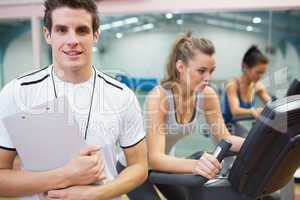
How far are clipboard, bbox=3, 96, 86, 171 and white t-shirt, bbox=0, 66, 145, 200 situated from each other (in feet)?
0.27

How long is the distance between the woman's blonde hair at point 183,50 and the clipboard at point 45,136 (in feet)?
2.09

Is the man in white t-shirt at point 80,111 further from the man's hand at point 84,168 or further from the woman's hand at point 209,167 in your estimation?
the woman's hand at point 209,167

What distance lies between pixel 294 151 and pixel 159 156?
48 centimetres

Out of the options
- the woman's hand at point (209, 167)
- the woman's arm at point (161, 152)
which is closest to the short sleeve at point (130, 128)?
the woman's arm at point (161, 152)

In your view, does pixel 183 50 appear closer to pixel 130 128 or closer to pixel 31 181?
pixel 130 128

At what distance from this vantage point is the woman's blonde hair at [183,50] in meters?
1.45

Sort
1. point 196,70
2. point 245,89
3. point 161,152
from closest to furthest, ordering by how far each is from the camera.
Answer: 1. point 161,152
2. point 196,70
3. point 245,89

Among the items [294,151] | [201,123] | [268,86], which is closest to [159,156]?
[294,151]

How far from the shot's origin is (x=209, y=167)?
40.8 inches

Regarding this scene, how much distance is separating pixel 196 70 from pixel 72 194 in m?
0.82

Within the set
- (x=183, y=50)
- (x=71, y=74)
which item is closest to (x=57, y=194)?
(x=71, y=74)

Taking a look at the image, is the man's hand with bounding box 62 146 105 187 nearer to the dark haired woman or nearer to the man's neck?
the man's neck

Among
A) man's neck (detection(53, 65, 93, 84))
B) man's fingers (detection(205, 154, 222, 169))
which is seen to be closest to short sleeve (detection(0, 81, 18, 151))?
man's neck (detection(53, 65, 93, 84))

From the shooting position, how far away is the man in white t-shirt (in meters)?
0.93
